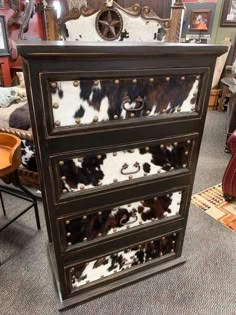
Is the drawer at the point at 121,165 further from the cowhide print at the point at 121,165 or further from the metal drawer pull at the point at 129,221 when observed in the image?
the metal drawer pull at the point at 129,221

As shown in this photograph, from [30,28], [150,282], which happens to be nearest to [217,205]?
[150,282]

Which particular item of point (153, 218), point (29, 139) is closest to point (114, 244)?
point (153, 218)

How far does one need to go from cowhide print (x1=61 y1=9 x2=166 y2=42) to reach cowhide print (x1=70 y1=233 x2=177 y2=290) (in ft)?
3.70

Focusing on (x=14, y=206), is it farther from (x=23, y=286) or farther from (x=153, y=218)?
(x=153, y=218)

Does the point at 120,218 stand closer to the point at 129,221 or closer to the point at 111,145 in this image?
the point at 129,221

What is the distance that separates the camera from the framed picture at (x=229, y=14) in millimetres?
3786

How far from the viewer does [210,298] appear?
124 centimetres

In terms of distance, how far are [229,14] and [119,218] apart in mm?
4221

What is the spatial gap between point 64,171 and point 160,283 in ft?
2.96

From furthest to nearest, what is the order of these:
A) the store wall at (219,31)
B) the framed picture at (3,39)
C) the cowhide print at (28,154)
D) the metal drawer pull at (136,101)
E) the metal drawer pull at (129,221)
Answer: the store wall at (219,31) < the framed picture at (3,39) < the cowhide print at (28,154) < the metal drawer pull at (129,221) < the metal drawer pull at (136,101)

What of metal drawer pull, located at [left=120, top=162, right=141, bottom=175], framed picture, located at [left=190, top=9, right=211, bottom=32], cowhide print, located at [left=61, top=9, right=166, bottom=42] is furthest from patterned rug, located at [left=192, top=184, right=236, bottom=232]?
framed picture, located at [left=190, top=9, right=211, bottom=32]

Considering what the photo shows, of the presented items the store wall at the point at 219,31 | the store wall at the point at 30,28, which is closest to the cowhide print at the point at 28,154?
the store wall at the point at 30,28

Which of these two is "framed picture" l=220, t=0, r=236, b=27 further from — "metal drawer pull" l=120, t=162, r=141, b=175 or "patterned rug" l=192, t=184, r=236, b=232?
"metal drawer pull" l=120, t=162, r=141, b=175

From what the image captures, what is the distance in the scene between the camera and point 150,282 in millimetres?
1316
